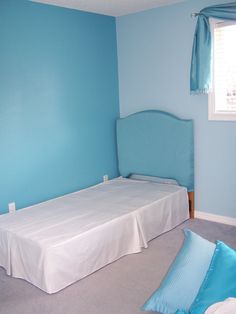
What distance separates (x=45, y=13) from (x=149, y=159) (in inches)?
74.3

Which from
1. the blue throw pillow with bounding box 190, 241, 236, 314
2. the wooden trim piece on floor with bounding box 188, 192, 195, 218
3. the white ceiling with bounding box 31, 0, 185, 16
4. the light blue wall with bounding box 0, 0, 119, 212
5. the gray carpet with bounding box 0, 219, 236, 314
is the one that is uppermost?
the white ceiling with bounding box 31, 0, 185, 16

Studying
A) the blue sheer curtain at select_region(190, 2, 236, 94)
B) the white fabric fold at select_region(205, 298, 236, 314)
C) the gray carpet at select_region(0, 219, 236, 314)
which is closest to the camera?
the white fabric fold at select_region(205, 298, 236, 314)

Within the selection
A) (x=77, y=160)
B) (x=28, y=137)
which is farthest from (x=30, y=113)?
(x=77, y=160)

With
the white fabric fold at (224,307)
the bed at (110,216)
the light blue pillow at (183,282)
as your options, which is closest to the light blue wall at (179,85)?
the bed at (110,216)

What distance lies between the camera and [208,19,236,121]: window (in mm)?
3406

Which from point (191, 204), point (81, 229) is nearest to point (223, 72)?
point (191, 204)

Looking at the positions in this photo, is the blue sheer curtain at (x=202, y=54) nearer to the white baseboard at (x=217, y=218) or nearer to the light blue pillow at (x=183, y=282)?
the white baseboard at (x=217, y=218)

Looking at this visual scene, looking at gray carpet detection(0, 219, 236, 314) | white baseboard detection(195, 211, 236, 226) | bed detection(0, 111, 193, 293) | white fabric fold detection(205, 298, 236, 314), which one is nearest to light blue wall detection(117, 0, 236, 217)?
white baseboard detection(195, 211, 236, 226)

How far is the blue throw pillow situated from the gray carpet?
3.26 feet

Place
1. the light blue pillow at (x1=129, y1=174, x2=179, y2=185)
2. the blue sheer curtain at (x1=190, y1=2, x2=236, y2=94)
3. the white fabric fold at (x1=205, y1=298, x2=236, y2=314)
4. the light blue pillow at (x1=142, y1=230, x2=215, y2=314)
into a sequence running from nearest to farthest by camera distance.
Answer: the white fabric fold at (x1=205, y1=298, x2=236, y2=314), the light blue pillow at (x1=142, y1=230, x2=215, y2=314), the blue sheer curtain at (x1=190, y1=2, x2=236, y2=94), the light blue pillow at (x1=129, y1=174, x2=179, y2=185)

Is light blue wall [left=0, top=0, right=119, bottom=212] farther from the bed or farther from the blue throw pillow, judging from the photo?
the blue throw pillow

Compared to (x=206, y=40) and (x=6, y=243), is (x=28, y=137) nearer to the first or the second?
(x=6, y=243)

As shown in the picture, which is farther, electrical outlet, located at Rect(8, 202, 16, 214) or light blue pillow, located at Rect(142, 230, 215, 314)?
electrical outlet, located at Rect(8, 202, 16, 214)

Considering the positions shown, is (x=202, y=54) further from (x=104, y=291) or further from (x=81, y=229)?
(x=104, y=291)
